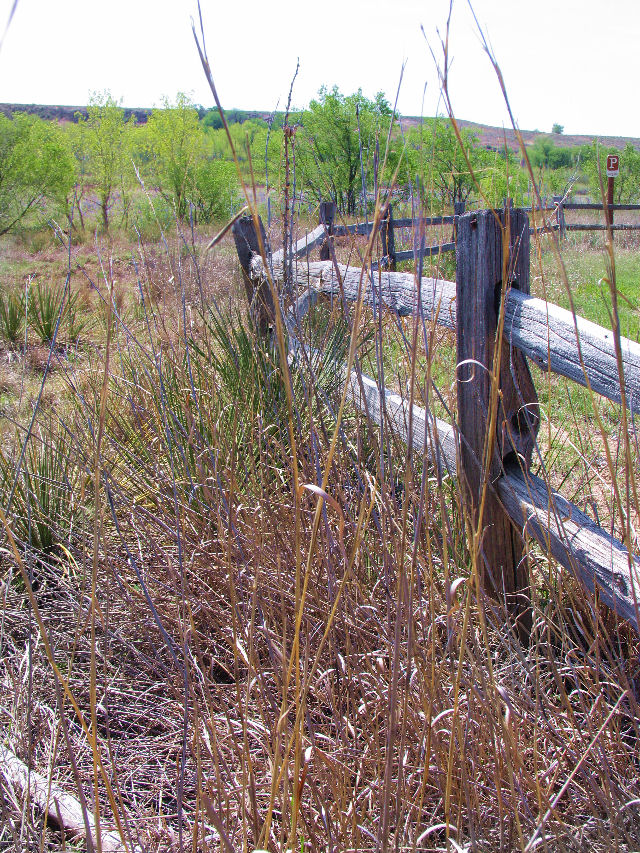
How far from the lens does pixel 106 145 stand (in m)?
23.4

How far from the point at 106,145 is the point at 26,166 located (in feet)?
20.9

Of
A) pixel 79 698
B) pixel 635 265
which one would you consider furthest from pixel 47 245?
pixel 79 698

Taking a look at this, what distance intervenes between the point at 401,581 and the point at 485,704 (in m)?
0.50

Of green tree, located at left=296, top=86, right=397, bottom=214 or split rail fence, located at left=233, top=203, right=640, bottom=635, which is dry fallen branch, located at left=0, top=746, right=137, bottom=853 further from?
green tree, located at left=296, top=86, right=397, bottom=214

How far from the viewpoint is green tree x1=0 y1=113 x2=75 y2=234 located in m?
17.4

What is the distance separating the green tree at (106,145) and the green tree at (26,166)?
1328 mm

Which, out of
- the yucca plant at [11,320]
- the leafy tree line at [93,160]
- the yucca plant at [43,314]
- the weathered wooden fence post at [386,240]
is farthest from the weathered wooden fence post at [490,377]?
the leafy tree line at [93,160]

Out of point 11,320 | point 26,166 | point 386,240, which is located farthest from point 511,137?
point 26,166

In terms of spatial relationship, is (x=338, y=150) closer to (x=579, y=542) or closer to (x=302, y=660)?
(x=579, y=542)

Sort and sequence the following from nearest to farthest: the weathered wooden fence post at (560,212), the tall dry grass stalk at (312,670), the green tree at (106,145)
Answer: the tall dry grass stalk at (312,670) → the weathered wooden fence post at (560,212) → the green tree at (106,145)

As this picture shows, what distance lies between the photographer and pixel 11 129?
17609mm

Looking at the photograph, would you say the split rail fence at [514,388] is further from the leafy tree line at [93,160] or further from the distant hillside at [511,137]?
the leafy tree line at [93,160]

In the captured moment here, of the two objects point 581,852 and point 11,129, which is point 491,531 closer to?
point 581,852

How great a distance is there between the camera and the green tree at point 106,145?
22562 mm
